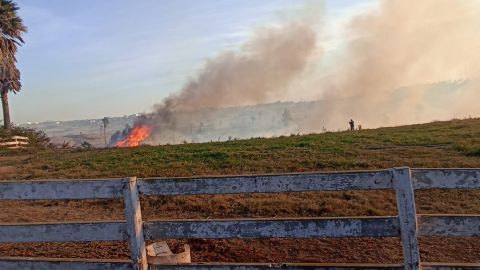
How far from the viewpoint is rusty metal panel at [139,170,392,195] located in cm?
452

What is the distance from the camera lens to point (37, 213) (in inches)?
413

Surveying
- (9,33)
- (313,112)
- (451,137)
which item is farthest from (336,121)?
(451,137)

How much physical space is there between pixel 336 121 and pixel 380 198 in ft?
321

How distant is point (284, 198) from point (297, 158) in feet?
15.0

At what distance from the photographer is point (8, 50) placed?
36125 mm

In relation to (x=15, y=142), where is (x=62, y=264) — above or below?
below

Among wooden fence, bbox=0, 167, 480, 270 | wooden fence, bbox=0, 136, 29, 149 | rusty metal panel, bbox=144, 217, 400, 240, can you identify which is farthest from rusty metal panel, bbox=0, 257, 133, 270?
wooden fence, bbox=0, 136, 29, 149

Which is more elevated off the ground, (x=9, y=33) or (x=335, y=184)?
(x=9, y=33)

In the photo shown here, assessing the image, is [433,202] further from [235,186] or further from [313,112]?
[313,112]

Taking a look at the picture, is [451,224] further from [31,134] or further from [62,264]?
[31,134]

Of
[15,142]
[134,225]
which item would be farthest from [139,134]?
[134,225]

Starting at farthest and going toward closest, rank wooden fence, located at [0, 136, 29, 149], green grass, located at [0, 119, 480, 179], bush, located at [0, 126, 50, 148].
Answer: bush, located at [0, 126, 50, 148], wooden fence, located at [0, 136, 29, 149], green grass, located at [0, 119, 480, 179]

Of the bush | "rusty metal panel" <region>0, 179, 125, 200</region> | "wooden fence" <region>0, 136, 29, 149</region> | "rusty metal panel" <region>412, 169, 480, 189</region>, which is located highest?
the bush

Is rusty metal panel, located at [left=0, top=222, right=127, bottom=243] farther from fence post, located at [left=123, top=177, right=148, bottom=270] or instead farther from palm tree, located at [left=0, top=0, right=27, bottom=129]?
palm tree, located at [left=0, top=0, right=27, bottom=129]
